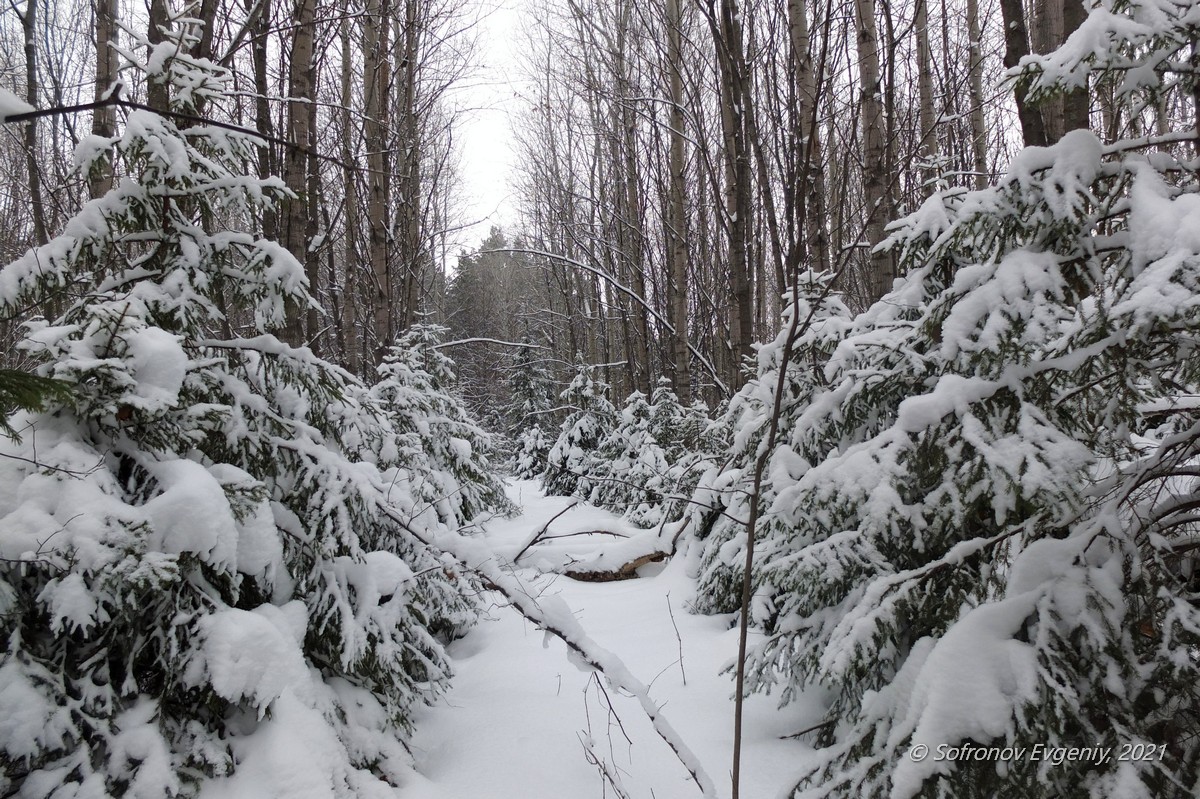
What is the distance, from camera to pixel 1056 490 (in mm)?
1526

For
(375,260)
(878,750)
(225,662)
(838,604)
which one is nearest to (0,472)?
(225,662)

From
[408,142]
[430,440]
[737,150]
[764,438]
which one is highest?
[408,142]

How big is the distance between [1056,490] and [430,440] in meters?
5.31

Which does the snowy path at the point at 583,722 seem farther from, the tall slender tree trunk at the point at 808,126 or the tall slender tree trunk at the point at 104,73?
the tall slender tree trunk at the point at 104,73

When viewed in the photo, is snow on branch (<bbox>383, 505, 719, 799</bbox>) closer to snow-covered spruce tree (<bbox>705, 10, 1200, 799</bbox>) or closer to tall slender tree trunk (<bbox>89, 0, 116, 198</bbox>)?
snow-covered spruce tree (<bbox>705, 10, 1200, 799</bbox>)

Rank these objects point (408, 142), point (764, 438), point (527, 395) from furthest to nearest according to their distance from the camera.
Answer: point (527, 395) → point (408, 142) → point (764, 438)

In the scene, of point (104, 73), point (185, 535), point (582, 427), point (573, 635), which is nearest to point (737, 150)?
point (573, 635)

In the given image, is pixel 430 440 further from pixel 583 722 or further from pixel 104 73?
pixel 104 73

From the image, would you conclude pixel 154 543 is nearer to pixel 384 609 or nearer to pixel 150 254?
pixel 384 609

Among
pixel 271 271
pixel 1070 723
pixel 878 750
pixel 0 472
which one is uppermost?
pixel 271 271

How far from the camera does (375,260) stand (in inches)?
260

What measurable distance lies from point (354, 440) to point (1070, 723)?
293 centimetres

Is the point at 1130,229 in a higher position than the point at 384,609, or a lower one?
higher

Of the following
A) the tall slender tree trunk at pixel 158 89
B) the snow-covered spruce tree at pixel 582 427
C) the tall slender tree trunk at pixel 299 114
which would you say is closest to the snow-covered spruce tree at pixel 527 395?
the snow-covered spruce tree at pixel 582 427
